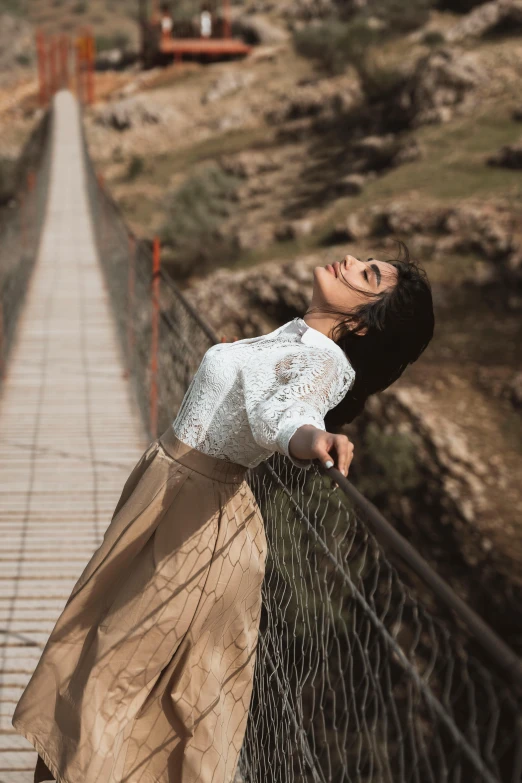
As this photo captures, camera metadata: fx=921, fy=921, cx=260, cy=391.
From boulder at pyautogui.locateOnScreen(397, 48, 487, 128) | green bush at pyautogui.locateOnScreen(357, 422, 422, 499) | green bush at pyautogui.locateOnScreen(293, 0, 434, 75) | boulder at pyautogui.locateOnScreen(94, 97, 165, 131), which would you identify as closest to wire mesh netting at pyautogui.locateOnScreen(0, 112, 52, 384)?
green bush at pyautogui.locateOnScreen(357, 422, 422, 499)

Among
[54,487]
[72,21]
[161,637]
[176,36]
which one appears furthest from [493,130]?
[72,21]

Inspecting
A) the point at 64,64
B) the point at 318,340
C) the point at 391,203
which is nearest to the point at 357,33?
the point at 391,203

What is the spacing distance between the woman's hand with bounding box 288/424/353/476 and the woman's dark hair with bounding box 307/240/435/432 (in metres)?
0.44

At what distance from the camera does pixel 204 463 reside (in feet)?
6.19

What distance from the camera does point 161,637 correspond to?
74.3 inches

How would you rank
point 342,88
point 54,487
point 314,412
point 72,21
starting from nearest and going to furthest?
1. point 314,412
2. point 54,487
3. point 342,88
4. point 72,21

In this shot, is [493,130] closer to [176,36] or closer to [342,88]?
[342,88]

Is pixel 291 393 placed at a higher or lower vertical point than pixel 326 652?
higher

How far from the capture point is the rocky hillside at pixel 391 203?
9.55 metres

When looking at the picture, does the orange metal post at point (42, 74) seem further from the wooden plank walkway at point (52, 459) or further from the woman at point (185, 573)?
the woman at point (185, 573)

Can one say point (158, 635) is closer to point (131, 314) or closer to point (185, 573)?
point (185, 573)

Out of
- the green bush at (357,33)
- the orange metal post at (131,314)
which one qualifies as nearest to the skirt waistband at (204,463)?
the orange metal post at (131,314)

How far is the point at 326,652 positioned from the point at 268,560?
75 centimetres

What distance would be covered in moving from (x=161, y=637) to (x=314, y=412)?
0.65m
